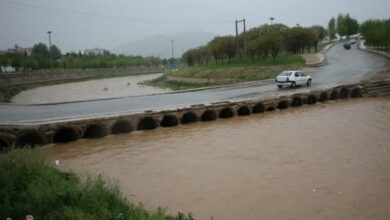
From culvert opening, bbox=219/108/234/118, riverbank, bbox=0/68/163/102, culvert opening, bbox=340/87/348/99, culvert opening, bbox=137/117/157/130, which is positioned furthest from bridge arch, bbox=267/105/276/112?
riverbank, bbox=0/68/163/102

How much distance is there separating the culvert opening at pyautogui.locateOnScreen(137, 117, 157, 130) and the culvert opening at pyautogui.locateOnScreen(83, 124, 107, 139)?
2.02 metres

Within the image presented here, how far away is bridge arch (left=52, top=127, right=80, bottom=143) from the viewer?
1858 centimetres

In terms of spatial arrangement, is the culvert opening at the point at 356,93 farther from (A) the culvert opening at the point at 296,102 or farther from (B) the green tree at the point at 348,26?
(B) the green tree at the point at 348,26

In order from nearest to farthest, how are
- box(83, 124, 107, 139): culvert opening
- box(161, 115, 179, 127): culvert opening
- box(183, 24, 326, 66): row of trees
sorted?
box(83, 124, 107, 139): culvert opening, box(161, 115, 179, 127): culvert opening, box(183, 24, 326, 66): row of trees

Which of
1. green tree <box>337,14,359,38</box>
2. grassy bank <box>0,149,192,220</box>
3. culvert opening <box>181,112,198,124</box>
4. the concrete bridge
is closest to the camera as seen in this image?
grassy bank <box>0,149,192,220</box>

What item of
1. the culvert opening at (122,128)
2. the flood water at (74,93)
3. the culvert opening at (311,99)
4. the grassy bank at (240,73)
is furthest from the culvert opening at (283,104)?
the flood water at (74,93)

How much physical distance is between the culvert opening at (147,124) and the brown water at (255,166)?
2.31ft

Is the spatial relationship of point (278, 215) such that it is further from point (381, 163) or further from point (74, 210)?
point (381, 163)

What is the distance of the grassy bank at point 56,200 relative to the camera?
653 centimetres

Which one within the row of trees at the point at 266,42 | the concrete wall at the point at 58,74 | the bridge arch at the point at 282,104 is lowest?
the bridge arch at the point at 282,104

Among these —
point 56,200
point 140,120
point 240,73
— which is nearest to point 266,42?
point 240,73

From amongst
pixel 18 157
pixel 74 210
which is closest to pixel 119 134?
pixel 18 157

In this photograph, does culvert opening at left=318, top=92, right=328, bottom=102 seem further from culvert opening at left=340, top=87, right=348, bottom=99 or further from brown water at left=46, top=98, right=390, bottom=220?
brown water at left=46, top=98, right=390, bottom=220

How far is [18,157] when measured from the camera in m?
9.55
